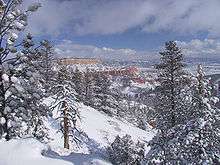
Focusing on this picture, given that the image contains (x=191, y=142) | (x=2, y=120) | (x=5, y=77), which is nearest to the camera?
(x=191, y=142)

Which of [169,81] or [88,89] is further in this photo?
[88,89]

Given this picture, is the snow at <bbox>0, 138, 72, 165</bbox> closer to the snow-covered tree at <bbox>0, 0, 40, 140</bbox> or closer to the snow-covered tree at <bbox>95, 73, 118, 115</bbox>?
the snow-covered tree at <bbox>0, 0, 40, 140</bbox>

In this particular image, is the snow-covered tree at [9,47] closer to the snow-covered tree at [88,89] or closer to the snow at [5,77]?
the snow at [5,77]

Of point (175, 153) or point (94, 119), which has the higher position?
point (175, 153)

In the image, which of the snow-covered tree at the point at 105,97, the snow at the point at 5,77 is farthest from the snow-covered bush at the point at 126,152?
the snow-covered tree at the point at 105,97

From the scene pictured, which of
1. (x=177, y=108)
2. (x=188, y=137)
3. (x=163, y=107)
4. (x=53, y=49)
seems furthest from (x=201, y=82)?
(x=53, y=49)

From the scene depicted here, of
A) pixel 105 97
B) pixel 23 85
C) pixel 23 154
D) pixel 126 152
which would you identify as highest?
pixel 23 85

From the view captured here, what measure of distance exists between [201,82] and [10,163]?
27.9ft

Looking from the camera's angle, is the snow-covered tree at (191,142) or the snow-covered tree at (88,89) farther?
the snow-covered tree at (88,89)

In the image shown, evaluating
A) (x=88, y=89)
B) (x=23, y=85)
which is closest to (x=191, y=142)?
(x=23, y=85)

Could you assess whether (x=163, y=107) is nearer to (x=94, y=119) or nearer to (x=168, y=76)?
(x=168, y=76)

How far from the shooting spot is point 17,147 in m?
13.6

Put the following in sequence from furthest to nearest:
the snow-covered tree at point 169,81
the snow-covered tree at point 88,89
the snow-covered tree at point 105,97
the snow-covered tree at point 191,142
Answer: the snow-covered tree at point 88,89
the snow-covered tree at point 105,97
the snow-covered tree at point 169,81
the snow-covered tree at point 191,142

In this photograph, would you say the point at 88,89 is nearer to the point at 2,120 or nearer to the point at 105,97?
the point at 105,97
